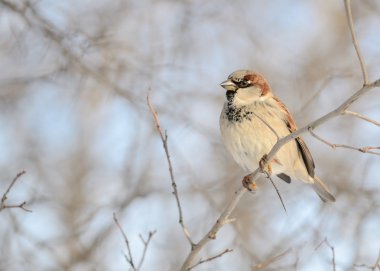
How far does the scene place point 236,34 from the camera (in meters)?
8.40

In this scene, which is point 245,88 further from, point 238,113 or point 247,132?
point 247,132

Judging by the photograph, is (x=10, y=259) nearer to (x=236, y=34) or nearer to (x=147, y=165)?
(x=147, y=165)

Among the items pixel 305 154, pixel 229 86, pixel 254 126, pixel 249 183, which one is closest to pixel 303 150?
pixel 305 154

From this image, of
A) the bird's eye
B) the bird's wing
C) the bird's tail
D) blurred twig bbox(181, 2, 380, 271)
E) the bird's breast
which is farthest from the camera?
the bird's tail

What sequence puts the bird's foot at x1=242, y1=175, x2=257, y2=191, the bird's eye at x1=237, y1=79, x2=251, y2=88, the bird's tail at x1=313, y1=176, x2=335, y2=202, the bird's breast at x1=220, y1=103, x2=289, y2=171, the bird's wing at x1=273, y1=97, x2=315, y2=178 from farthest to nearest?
the bird's tail at x1=313, y1=176, x2=335, y2=202
the bird's wing at x1=273, y1=97, x2=315, y2=178
the bird's eye at x1=237, y1=79, x2=251, y2=88
the bird's breast at x1=220, y1=103, x2=289, y2=171
the bird's foot at x1=242, y1=175, x2=257, y2=191

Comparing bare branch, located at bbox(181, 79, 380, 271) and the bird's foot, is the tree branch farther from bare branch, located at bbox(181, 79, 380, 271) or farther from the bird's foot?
the bird's foot

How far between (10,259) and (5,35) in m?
2.14

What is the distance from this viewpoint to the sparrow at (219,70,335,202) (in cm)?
391

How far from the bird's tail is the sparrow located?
17 centimetres

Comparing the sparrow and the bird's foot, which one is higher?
the sparrow

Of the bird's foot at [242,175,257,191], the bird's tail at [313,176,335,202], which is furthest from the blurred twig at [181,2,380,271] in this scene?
the bird's tail at [313,176,335,202]

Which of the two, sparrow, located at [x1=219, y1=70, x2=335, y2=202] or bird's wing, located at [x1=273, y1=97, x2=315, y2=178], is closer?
sparrow, located at [x1=219, y1=70, x2=335, y2=202]

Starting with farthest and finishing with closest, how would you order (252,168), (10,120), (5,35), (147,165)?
(10,120) → (147,165) → (5,35) → (252,168)

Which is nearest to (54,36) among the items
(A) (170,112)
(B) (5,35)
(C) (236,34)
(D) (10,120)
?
(B) (5,35)
